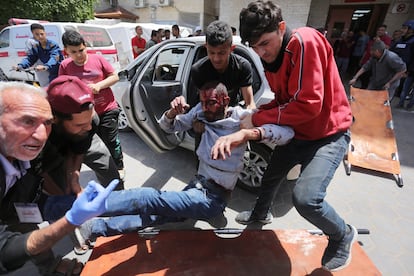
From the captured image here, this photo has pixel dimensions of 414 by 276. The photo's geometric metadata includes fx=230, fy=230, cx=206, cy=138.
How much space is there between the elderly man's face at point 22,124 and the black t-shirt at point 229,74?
131 centimetres

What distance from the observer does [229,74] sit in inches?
84.6

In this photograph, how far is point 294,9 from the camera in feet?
32.2

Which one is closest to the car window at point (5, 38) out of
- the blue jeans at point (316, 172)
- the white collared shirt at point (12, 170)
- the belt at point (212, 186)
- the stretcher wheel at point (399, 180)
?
the white collared shirt at point (12, 170)

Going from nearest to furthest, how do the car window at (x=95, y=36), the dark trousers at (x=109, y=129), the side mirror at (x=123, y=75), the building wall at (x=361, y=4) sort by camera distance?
the dark trousers at (x=109, y=129) → the side mirror at (x=123, y=75) → the car window at (x=95, y=36) → the building wall at (x=361, y=4)

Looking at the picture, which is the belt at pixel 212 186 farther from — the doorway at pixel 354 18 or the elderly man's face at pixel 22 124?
the doorway at pixel 354 18

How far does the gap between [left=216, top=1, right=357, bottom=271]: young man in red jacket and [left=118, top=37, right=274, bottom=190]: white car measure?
30.9 inches

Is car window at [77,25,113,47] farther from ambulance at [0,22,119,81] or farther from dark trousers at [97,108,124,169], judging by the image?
dark trousers at [97,108,124,169]

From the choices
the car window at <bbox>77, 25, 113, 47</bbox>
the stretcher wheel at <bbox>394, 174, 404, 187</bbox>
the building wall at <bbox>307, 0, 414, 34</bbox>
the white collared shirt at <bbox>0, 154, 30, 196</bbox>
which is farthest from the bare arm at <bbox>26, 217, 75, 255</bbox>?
the building wall at <bbox>307, 0, 414, 34</bbox>

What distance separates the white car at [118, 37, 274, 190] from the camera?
8.27 feet

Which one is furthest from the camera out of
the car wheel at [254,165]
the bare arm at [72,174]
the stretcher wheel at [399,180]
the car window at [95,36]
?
the car window at [95,36]

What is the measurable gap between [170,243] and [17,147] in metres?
1.23

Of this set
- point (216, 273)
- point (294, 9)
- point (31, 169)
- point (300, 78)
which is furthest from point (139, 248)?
point (294, 9)

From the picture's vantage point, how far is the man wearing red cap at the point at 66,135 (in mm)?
1327

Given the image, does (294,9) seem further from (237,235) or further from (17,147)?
(17,147)
